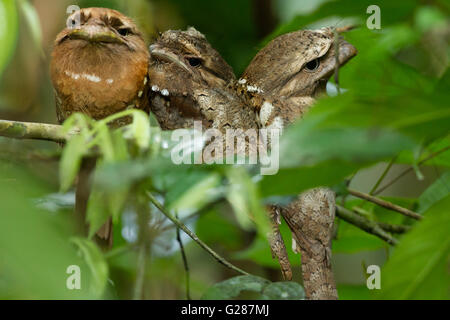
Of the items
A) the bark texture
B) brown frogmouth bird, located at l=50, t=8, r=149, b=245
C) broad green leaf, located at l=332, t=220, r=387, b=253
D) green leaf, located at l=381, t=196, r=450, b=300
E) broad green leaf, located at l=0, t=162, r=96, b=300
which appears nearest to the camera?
broad green leaf, located at l=0, t=162, r=96, b=300

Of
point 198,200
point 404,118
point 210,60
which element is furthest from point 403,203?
point 198,200

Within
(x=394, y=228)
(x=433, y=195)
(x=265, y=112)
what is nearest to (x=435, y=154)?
(x=433, y=195)

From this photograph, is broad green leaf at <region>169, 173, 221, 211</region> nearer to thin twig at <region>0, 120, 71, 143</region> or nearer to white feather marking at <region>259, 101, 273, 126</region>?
thin twig at <region>0, 120, 71, 143</region>

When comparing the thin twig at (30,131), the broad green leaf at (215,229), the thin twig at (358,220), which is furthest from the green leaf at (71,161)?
the broad green leaf at (215,229)

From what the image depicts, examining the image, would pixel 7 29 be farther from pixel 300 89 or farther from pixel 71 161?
pixel 300 89

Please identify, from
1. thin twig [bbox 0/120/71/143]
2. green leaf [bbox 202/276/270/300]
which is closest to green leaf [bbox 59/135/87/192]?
thin twig [bbox 0/120/71/143]
